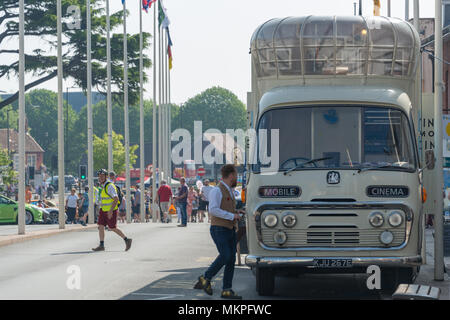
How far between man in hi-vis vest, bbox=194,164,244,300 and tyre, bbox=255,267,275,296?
0.54 m

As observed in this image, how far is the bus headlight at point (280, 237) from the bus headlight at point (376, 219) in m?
1.11

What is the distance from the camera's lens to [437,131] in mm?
14805

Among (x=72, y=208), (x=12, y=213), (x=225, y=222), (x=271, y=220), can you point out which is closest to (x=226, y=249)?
(x=225, y=222)

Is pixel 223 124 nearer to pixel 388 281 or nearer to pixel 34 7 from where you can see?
pixel 34 7

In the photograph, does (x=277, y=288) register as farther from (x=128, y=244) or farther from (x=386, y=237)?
(x=128, y=244)

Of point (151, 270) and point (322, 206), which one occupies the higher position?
point (322, 206)

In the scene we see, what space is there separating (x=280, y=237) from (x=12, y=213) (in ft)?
101

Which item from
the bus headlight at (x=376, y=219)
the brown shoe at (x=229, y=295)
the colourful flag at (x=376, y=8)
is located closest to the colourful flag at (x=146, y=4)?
the colourful flag at (x=376, y=8)

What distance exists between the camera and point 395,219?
1250 cm

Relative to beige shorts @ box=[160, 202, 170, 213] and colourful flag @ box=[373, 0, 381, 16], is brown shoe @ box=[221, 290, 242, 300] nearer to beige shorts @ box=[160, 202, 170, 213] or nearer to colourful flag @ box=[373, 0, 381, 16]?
colourful flag @ box=[373, 0, 381, 16]

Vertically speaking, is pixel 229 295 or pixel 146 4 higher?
pixel 146 4

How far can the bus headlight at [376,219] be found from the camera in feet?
40.9

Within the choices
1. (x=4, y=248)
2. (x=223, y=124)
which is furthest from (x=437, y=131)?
(x=223, y=124)
